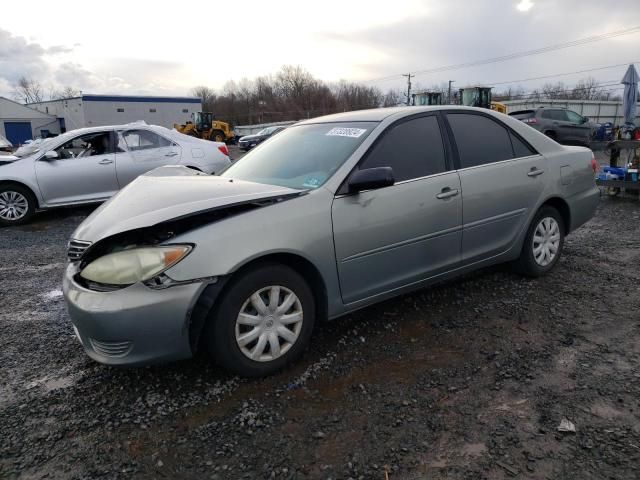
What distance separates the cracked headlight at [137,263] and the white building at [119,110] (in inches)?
1923

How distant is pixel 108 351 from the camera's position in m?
2.48

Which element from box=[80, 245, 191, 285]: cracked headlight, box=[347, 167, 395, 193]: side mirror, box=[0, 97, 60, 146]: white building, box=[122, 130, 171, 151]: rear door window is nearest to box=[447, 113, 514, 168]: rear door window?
box=[347, 167, 395, 193]: side mirror

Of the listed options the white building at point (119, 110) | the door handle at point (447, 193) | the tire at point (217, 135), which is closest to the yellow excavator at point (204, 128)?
the tire at point (217, 135)

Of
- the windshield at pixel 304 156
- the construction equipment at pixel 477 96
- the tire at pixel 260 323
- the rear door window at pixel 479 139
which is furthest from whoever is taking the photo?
the construction equipment at pixel 477 96

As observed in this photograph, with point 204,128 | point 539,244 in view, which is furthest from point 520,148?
point 204,128

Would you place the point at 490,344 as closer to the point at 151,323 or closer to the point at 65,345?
the point at 151,323

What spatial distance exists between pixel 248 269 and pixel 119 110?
5154 cm

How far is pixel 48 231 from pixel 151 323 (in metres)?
5.89

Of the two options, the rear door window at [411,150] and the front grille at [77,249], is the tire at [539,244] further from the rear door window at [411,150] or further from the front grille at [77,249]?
the front grille at [77,249]

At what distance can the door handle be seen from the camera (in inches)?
132

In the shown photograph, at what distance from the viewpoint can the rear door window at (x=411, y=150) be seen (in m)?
3.22

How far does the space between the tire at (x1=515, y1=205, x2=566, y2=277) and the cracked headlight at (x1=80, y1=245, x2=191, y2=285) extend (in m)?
3.01

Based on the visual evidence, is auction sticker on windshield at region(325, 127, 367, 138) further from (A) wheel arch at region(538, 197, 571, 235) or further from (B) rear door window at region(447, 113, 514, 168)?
(A) wheel arch at region(538, 197, 571, 235)

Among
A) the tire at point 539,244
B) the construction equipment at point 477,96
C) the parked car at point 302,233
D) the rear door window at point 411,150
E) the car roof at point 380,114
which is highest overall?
the construction equipment at point 477,96
